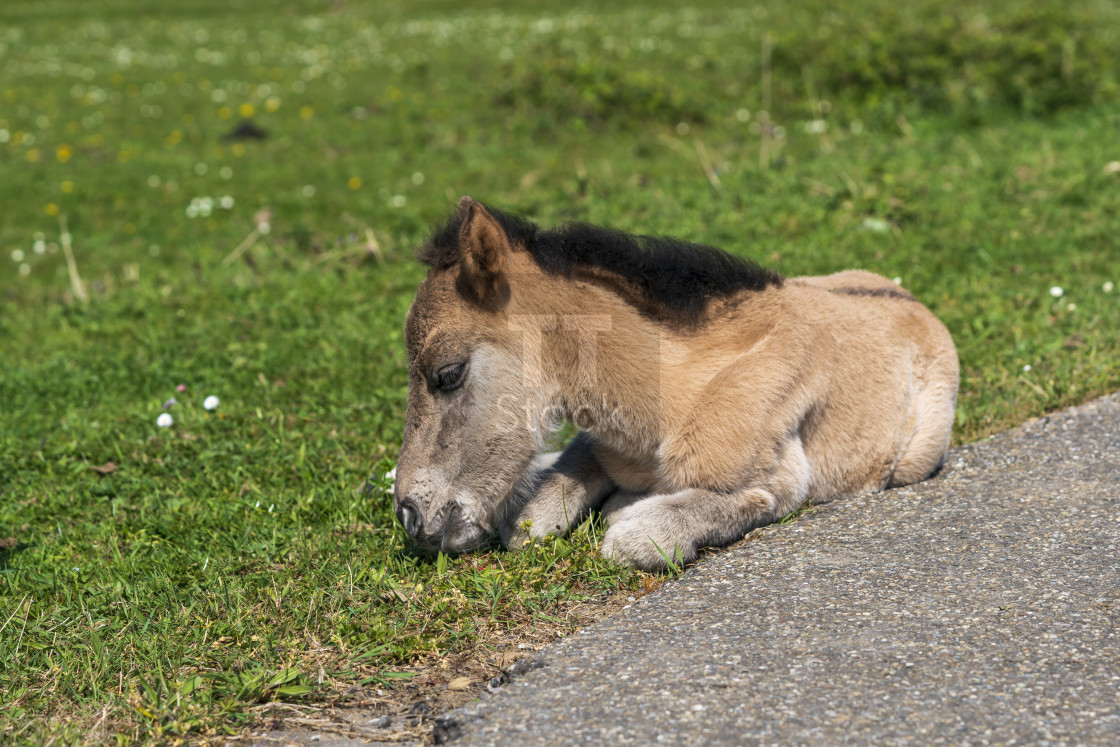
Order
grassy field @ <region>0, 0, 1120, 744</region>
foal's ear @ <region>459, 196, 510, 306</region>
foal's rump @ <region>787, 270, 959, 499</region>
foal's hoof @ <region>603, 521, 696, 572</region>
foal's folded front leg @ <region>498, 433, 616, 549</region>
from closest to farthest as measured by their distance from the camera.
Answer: grassy field @ <region>0, 0, 1120, 744</region>
foal's ear @ <region>459, 196, 510, 306</region>
foal's hoof @ <region>603, 521, 696, 572</region>
foal's folded front leg @ <region>498, 433, 616, 549</region>
foal's rump @ <region>787, 270, 959, 499</region>

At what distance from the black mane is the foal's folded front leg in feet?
3.14

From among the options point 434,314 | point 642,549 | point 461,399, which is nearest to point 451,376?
point 461,399

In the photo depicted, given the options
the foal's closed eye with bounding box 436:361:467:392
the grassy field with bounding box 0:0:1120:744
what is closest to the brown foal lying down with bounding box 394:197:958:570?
the foal's closed eye with bounding box 436:361:467:392

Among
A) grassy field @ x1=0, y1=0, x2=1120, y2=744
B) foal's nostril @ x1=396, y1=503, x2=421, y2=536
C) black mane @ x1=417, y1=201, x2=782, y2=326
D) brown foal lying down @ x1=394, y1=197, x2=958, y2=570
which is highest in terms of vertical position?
black mane @ x1=417, y1=201, x2=782, y2=326

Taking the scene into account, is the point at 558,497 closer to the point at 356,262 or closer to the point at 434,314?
the point at 434,314

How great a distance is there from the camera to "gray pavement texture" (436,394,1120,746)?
351 centimetres

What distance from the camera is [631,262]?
5.24 meters

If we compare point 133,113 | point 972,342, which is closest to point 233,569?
point 972,342

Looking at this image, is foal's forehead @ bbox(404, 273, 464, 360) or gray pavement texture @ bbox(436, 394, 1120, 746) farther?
foal's forehead @ bbox(404, 273, 464, 360)

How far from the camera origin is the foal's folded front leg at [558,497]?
529 cm

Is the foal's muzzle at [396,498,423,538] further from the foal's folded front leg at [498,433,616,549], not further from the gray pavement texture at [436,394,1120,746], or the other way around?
the gray pavement texture at [436,394,1120,746]

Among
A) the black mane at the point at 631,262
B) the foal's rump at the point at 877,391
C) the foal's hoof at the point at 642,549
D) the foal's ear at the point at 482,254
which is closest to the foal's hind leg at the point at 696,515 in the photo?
the foal's hoof at the point at 642,549

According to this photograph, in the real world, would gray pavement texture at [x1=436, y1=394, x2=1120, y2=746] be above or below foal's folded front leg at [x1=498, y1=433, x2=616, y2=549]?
above

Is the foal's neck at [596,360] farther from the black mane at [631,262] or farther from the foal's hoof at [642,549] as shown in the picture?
the foal's hoof at [642,549]
